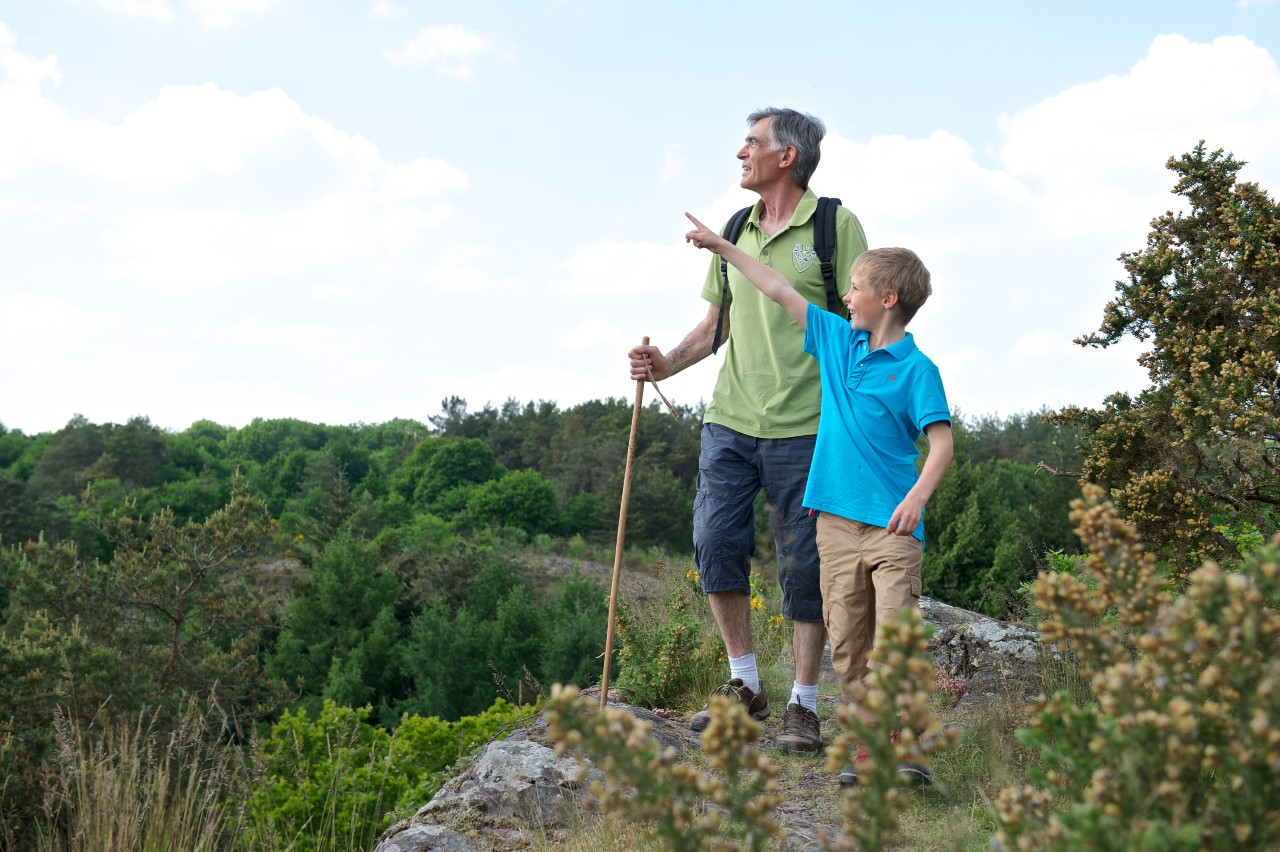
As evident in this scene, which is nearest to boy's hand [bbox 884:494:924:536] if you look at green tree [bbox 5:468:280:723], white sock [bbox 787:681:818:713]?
white sock [bbox 787:681:818:713]

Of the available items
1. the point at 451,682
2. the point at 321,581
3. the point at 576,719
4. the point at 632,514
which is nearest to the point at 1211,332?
the point at 576,719

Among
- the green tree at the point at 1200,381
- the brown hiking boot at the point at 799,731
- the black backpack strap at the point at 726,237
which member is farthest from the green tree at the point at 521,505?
the brown hiking boot at the point at 799,731

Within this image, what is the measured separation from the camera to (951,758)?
3.63 metres

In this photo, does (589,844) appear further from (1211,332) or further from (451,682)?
(451,682)

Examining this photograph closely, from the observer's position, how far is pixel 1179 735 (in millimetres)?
1497

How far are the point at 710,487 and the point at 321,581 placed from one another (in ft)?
94.1

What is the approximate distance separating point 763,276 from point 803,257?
41 cm

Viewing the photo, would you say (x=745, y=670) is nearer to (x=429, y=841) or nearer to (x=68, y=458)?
Result: (x=429, y=841)

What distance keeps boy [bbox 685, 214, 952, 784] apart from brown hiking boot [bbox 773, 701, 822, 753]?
48cm

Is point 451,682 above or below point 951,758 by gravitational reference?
below

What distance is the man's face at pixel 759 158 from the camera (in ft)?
12.6

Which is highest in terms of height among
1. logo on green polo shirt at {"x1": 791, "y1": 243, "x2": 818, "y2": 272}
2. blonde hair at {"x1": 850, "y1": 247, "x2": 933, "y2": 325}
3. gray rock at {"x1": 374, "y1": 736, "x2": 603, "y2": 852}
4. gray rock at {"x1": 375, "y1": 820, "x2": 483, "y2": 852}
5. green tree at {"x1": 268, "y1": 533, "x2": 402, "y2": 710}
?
logo on green polo shirt at {"x1": 791, "y1": 243, "x2": 818, "y2": 272}

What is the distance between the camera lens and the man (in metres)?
3.75

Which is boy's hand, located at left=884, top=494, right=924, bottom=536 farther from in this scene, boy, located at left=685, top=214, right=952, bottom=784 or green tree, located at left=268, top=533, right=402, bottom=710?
green tree, located at left=268, top=533, right=402, bottom=710
